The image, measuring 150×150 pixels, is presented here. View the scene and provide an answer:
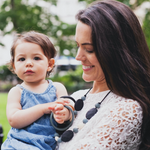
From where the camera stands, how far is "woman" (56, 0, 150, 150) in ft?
4.70

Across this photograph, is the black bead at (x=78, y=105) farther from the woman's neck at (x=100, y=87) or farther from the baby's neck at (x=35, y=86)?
the baby's neck at (x=35, y=86)

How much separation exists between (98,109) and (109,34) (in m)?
0.60

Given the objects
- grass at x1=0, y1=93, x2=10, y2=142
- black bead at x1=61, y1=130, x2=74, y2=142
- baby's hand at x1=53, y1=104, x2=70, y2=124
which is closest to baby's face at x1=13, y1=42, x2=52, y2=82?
baby's hand at x1=53, y1=104, x2=70, y2=124

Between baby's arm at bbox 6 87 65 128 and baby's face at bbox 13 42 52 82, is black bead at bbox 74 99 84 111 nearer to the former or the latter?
baby's arm at bbox 6 87 65 128

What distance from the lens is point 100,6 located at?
1656 millimetres

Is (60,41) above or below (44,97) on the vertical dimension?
below

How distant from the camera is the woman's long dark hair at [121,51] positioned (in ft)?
5.11

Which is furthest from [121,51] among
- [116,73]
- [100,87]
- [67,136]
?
[67,136]

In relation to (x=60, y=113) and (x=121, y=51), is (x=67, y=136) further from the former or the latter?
(x=121, y=51)

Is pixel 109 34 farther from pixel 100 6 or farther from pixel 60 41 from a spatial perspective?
pixel 60 41

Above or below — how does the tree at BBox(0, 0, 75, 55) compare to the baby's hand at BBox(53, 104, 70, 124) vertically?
below

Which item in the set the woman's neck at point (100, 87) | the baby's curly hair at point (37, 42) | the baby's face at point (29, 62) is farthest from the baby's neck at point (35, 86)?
the woman's neck at point (100, 87)

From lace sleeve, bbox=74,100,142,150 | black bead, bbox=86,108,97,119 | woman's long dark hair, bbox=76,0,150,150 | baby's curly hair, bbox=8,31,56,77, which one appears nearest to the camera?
lace sleeve, bbox=74,100,142,150

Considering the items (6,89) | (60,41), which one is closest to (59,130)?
(60,41)
